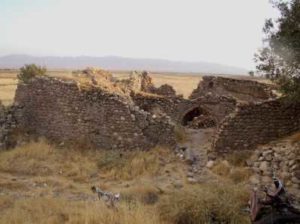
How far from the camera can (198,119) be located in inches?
893

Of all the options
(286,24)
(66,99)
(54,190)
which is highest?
(286,24)

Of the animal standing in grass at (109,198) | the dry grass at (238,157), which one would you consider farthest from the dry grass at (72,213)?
the dry grass at (238,157)

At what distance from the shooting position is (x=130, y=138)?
15.5m

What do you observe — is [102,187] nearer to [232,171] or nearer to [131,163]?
[131,163]

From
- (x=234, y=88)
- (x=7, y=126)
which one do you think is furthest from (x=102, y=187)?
(x=234, y=88)

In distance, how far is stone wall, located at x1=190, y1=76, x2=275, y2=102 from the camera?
85.1 feet

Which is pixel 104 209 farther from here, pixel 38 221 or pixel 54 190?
pixel 54 190

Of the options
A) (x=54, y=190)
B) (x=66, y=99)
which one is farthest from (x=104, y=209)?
(x=66, y=99)

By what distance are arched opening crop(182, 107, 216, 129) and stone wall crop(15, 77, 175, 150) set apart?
20.8 feet

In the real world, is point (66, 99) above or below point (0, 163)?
above

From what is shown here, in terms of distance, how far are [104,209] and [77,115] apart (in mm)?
6830

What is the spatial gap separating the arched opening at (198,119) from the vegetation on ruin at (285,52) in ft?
29.1

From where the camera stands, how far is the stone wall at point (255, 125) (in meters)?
14.9

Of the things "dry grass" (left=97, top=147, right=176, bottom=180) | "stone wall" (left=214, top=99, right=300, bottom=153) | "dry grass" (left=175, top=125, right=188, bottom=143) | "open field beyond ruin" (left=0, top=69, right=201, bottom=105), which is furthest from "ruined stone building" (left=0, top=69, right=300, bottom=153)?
"open field beyond ruin" (left=0, top=69, right=201, bottom=105)
